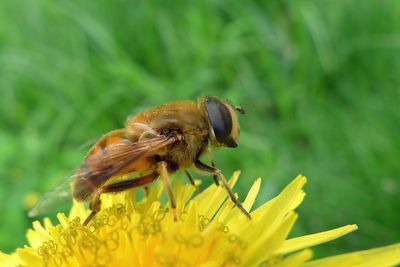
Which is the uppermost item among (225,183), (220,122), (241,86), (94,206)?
(241,86)

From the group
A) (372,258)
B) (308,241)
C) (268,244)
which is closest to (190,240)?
(268,244)

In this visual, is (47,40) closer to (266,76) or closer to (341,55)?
(266,76)

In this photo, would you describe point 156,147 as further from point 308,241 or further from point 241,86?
point 241,86

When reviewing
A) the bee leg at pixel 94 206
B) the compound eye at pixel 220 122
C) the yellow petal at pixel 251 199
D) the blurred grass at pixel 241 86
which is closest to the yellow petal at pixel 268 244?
the yellow petal at pixel 251 199

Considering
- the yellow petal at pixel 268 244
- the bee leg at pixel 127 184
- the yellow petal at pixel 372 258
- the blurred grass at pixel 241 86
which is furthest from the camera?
the blurred grass at pixel 241 86

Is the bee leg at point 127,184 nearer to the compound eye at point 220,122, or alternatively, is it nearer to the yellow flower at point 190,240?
the yellow flower at point 190,240

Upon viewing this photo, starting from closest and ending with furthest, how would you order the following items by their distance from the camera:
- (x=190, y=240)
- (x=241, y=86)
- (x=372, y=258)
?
(x=372, y=258)
(x=190, y=240)
(x=241, y=86)

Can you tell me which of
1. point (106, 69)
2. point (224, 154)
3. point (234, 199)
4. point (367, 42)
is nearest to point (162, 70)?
point (106, 69)
